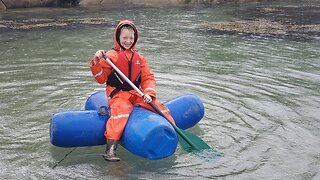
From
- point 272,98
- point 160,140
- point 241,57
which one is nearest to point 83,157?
point 160,140

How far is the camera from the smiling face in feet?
16.9

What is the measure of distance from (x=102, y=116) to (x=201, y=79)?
11.7 feet

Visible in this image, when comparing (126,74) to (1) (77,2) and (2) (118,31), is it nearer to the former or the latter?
(2) (118,31)

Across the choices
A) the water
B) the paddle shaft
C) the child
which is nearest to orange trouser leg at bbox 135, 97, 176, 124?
the child

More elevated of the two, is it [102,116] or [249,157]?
[102,116]

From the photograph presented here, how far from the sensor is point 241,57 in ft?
33.9

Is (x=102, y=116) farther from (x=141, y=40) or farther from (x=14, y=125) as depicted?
(x=141, y=40)

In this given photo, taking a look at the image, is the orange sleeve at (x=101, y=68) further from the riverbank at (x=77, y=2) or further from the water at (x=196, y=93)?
the riverbank at (x=77, y=2)

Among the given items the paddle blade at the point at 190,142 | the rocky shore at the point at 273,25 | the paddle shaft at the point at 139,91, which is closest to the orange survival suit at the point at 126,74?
the paddle shaft at the point at 139,91

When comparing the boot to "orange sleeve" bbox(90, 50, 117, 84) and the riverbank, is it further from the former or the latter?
the riverbank

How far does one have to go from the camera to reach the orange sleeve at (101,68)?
16.6ft

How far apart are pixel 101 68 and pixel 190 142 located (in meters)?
1.33

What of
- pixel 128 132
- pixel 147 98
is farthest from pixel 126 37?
pixel 128 132

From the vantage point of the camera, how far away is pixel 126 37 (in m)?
5.19
